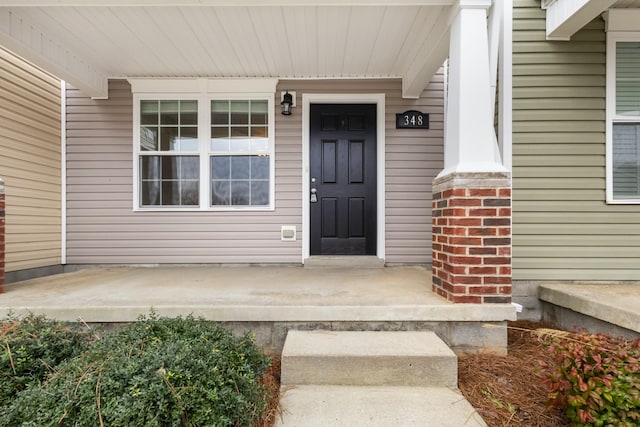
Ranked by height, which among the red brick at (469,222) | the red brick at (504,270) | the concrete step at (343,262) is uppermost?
the red brick at (469,222)

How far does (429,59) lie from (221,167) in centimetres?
257

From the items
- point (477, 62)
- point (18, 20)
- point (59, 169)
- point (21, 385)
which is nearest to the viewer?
point (21, 385)

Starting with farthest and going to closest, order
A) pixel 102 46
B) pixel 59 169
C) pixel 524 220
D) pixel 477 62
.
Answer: pixel 59 169 → pixel 102 46 → pixel 524 220 → pixel 477 62

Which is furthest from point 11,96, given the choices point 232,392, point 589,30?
point 589,30

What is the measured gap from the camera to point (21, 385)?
1.62 m

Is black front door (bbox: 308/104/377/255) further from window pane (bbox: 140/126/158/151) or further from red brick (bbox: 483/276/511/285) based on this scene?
red brick (bbox: 483/276/511/285)

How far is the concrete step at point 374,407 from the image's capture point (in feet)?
5.02

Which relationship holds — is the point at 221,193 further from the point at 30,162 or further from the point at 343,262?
the point at 30,162

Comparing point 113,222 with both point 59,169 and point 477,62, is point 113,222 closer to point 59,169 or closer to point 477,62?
point 59,169

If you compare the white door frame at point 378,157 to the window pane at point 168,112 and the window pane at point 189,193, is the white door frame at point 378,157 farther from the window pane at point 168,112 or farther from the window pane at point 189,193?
the window pane at point 168,112

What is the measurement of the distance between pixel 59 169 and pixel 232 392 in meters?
3.95

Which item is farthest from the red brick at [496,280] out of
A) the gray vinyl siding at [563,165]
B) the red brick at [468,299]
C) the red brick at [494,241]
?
the gray vinyl siding at [563,165]

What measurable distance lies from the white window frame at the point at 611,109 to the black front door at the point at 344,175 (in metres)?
2.21

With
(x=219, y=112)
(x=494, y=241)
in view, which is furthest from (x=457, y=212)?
(x=219, y=112)
